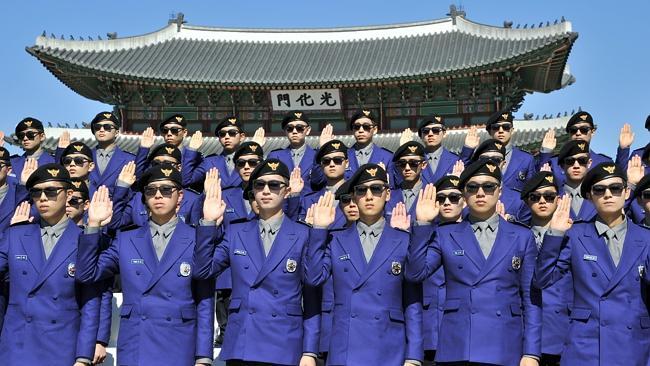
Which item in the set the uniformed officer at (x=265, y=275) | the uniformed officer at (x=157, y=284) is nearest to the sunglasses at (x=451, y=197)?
the uniformed officer at (x=265, y=275)

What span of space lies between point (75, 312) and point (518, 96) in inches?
780

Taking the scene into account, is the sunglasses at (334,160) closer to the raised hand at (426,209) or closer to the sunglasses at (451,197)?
the sunglasses at (451,197)

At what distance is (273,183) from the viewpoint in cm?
663

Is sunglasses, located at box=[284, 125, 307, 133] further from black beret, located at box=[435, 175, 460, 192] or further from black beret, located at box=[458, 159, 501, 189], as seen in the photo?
black beret, located at box=[458, 159, 501, 189]

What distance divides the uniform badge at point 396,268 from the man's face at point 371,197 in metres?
0.44

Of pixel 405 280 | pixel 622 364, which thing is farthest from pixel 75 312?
pixel 622 364

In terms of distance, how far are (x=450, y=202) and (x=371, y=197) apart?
4.68ft

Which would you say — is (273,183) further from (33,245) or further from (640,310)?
(640,310)

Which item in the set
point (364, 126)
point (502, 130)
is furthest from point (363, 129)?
point (502, 130)

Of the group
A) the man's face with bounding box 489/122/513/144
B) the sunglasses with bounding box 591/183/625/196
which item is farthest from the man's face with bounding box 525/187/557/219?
the man's face with bounding box 489/122/513/144

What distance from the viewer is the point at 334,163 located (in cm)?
855

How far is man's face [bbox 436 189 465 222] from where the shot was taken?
772 centimetres

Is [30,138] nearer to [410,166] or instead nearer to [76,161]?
[76,161]

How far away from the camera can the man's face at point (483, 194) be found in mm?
6422
